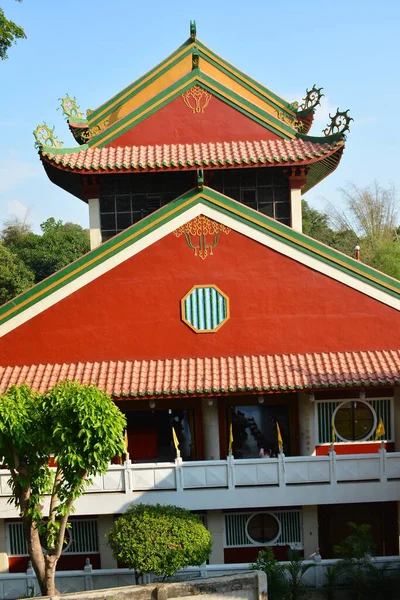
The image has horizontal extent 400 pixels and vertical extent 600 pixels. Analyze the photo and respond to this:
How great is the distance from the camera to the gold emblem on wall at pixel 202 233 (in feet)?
49.6

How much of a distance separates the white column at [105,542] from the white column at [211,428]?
2.50 metres

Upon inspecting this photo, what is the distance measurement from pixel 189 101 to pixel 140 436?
27.3 feet

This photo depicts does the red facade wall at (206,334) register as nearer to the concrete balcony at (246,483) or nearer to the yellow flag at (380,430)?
the yellow flag at (380,430)

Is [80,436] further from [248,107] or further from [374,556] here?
[248,107]

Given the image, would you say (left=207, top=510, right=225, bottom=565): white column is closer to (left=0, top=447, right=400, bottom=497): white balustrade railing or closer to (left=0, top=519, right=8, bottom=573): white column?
(left=0, top=447, right=400, bottom=497): white balustrade railing

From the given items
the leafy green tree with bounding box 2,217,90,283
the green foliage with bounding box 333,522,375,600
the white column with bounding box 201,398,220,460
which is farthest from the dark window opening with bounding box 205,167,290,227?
the leafy green tree with bounding box 2,217,90,283

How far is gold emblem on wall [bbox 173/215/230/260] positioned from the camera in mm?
15117

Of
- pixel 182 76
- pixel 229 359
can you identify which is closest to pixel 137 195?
pixel 182 76

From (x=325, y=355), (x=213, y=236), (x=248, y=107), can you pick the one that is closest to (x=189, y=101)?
(x=248, y=107)

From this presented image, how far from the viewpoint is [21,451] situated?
10.5 metres

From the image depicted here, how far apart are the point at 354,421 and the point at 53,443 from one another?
7368 millimetres

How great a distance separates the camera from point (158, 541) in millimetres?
11750

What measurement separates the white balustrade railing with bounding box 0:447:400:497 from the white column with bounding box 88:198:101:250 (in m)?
6.22

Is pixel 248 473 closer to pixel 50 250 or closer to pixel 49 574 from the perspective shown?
pixel 49 574
